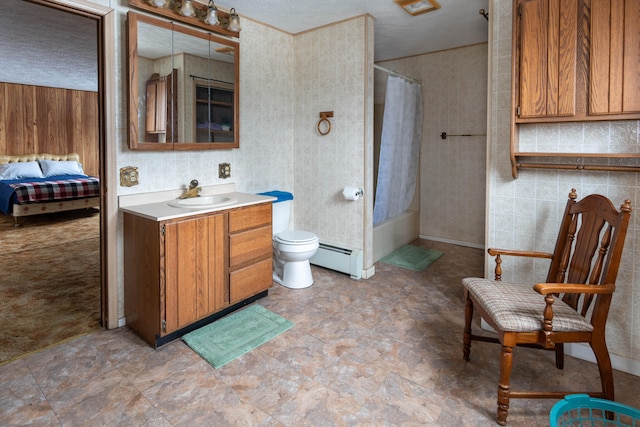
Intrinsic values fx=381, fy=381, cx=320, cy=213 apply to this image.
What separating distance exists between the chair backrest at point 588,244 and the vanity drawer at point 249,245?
72.3 inches

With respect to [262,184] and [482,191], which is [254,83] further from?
[482,191]

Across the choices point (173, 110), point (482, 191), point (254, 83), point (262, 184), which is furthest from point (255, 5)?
point (482, 191)

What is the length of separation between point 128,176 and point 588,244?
105 inches

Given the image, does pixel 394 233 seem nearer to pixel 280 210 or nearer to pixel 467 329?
pixel 280 210

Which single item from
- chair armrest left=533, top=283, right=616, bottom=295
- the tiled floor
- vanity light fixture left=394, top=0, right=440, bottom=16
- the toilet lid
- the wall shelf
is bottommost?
the tiled floor

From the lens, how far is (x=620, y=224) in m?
1.66

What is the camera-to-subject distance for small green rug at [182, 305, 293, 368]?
7.19 feet

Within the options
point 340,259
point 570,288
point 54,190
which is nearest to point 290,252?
point 340,259

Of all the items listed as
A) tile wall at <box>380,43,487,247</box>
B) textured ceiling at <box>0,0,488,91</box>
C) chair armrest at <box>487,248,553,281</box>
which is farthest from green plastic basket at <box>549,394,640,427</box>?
tile wall at <box>380,43,487,247</box>

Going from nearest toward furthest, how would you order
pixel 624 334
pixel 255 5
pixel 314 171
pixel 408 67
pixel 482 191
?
pixel 624 334, pixel 255 5, pixel 314 171, pixel 482 191, pixel 408 67

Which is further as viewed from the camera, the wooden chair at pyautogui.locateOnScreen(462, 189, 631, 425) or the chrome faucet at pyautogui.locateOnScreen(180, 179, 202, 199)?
the chrome faucet at pyautogui.locateOnScreen(180, 179, 202, 199)

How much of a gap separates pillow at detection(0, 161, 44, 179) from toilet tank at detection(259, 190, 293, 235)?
17.2ft

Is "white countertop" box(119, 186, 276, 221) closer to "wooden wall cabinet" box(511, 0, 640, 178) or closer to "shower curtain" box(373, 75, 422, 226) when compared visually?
"shower curtain" box(373, 75, 422, 226)

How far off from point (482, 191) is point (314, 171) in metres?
2.04
